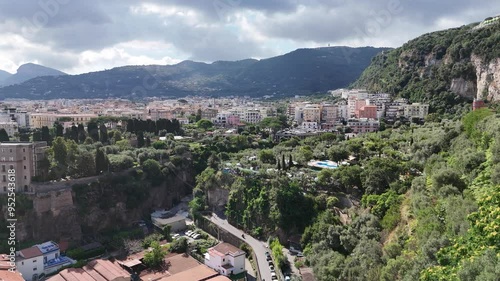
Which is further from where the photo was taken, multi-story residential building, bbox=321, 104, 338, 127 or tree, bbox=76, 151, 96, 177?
multi-story residential building, bbox=321, 104, 338, 127

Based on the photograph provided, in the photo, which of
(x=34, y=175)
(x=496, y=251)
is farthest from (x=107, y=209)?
(x=496, y=251)

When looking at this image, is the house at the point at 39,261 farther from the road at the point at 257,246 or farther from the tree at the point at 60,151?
the road at the point at 257,246

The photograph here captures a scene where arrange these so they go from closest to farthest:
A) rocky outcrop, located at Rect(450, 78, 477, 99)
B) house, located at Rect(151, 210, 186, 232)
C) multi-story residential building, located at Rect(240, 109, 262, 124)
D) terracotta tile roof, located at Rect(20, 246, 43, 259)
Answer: terracotta tile roof, located at Rect(20, 246, 43, 259) < house, located at Rect(151, 210, 186, 232) < rocky outcrop, located at Rect(450, 78, 477, 99) < multi-story residential building, located at Rect(240, 109, 262, 124)

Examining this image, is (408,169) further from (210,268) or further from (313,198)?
(210,268)

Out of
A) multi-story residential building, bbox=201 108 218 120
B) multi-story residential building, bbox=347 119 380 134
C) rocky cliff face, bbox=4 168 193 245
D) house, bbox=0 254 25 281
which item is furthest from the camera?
multi-story residential building, bbox=201 108 218 120

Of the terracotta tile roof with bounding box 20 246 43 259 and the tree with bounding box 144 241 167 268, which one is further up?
the terracotta tile roof with bounding box 20 246 43 259

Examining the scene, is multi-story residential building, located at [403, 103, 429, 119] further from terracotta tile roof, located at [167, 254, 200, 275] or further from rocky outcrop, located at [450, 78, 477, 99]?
terracotta tile roof, located at [167, 254, 200, 275]

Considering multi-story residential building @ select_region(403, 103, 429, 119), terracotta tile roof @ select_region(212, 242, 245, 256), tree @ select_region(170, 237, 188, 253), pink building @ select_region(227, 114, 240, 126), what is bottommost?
tree @ select_region(170, 237, 188, 253)

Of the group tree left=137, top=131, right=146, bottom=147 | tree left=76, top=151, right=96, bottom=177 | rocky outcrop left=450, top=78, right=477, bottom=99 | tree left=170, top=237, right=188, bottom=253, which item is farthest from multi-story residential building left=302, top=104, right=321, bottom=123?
tree left=170, top=237, right=188, bottom=253

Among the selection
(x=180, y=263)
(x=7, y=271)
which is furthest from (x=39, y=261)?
(x=180, y=263)

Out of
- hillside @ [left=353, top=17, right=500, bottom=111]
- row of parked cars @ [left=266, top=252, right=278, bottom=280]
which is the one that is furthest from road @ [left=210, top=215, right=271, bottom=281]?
hillside @ [left=353, top=17, right=500, bottom=111]
